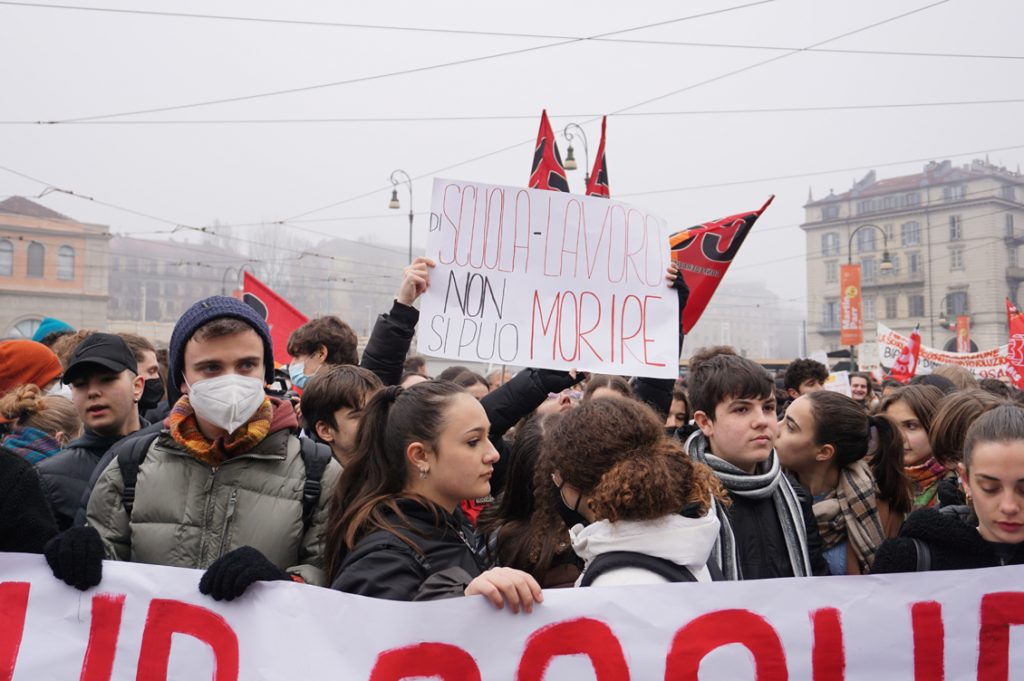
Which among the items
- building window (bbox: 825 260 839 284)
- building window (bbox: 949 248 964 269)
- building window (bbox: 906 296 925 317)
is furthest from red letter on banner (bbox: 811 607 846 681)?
building window (bbox: 825 260 839 284)

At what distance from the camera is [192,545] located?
251 cm

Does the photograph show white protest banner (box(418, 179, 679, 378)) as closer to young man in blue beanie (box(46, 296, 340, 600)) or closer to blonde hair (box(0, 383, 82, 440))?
young man in blue beanie (box(46, 296, 340, 600))

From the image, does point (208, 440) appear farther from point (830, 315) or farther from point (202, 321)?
point (830, 315)

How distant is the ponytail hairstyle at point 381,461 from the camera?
2461 mm

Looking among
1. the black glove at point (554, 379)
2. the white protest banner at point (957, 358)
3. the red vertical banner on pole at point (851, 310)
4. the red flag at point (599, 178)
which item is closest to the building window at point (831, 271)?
the red vertical banner on pole at point (851, 310)

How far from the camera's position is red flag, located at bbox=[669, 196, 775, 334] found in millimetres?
4473

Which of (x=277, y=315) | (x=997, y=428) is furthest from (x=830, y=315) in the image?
(x=997, y=428)

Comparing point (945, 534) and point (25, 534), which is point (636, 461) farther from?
point (25, 534)

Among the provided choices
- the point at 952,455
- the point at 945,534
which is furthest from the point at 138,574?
the point at 952,455

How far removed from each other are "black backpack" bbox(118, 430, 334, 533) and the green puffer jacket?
0.02m

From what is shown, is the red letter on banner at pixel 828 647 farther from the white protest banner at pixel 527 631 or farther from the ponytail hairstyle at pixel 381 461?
the ponytail hairstyle at pixel 381 461

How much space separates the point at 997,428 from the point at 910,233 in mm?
72993

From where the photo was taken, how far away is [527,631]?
2.23 m

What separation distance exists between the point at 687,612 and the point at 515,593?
0.47 metres
